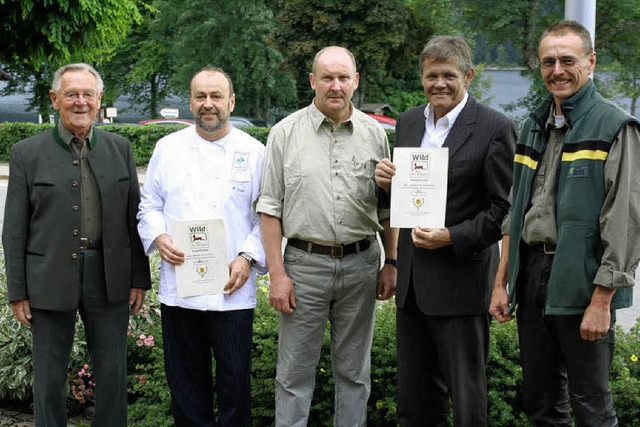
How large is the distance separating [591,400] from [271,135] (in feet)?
6.68

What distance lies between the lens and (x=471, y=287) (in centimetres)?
421

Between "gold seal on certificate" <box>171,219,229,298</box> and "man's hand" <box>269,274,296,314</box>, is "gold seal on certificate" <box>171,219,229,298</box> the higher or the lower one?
the higher one

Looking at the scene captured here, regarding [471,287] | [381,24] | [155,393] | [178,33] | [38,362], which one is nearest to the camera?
[471,287]

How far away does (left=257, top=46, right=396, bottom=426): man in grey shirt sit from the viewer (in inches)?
171

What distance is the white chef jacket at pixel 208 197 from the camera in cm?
448

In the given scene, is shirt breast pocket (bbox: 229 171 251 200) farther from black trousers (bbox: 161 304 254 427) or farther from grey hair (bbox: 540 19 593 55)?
grey hair (bbox: 540 19 593 55)

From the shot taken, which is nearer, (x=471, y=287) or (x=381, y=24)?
(x=471, y=287)

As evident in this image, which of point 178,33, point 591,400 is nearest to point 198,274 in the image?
point 591,400

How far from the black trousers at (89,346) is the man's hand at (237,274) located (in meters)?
0.65

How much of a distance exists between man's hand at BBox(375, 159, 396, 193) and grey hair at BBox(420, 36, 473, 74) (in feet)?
1.69

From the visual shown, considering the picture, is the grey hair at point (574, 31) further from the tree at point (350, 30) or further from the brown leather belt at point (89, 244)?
the tree at point (350, 30)

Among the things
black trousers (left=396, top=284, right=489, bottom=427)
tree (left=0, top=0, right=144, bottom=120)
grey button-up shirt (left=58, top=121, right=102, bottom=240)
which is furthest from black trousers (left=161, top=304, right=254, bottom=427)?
tree (left=0, top=0, right=144, bottom=120)

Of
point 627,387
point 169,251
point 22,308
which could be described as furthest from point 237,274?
point 627,387

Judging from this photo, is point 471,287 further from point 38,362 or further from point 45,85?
point 45,85
